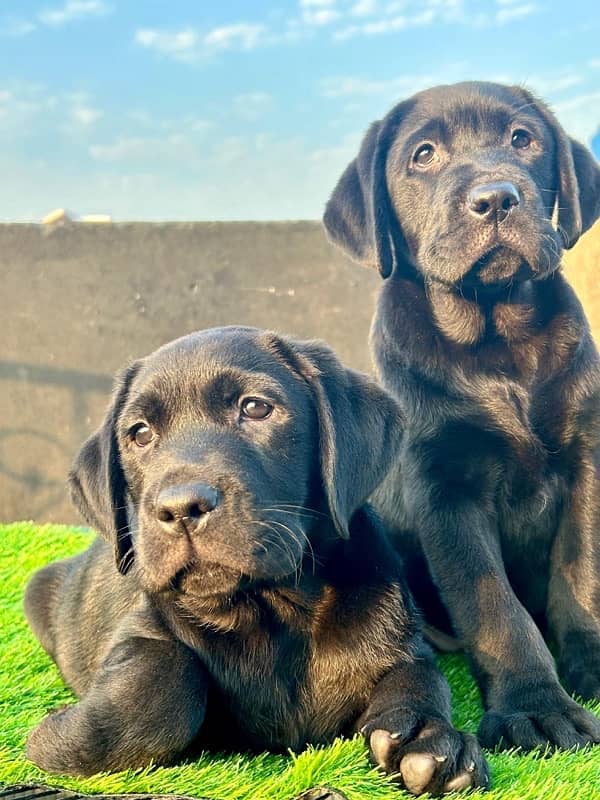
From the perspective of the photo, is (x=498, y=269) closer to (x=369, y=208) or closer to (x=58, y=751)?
A: (x=369, y=208)

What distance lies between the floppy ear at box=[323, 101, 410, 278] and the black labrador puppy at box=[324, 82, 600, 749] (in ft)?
0.05

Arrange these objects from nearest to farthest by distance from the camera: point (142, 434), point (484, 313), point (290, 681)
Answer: point (290, 681) → point (142, 434) → point (484, 313)

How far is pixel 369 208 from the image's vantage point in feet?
12.5

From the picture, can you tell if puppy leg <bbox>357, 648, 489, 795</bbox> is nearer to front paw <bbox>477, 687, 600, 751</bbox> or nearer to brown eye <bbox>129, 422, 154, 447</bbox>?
front paw <bbox>477, 687, 600, 751</bbox>

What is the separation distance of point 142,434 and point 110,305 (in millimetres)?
6326

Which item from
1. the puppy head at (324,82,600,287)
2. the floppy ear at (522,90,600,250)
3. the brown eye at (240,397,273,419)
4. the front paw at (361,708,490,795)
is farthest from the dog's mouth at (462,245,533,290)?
the front paw at (361,708,490,795)

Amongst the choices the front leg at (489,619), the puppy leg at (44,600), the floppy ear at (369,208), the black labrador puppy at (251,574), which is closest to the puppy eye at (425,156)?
the floppy ear at (369,208)

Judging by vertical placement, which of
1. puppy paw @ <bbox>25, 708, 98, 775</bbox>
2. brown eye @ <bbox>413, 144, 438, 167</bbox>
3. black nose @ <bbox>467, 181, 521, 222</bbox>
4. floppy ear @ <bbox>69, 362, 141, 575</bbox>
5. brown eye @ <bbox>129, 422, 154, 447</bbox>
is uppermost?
brown eye @ <bbox>413, 144, 438, 167</bbox>

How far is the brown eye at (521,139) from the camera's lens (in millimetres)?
3699

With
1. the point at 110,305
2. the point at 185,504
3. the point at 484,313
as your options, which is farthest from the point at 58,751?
the point at 110,305

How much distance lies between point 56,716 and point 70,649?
2.84 ft

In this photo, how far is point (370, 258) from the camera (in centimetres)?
378

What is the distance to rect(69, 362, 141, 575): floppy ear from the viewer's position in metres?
2.95

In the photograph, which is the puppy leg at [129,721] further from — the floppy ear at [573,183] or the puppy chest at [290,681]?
the floppy ear at [573,183]
